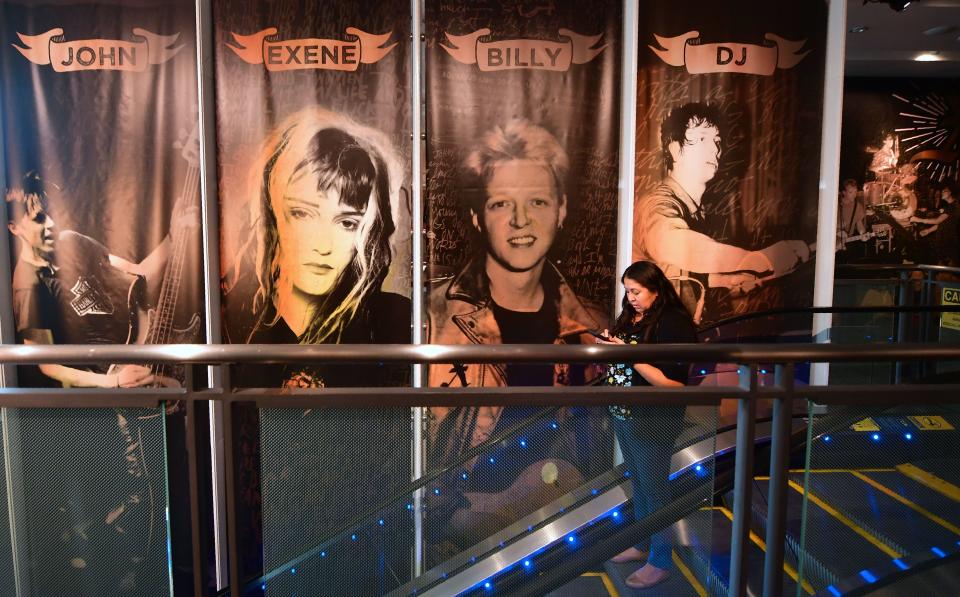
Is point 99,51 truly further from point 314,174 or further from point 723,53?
point 723,53

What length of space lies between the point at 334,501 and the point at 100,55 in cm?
478

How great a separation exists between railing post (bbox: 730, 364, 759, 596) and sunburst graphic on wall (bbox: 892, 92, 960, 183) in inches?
347

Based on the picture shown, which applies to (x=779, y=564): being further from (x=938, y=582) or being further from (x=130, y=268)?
(x=130, y=268)

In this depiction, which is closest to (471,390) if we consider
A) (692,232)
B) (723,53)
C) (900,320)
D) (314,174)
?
(314,174)

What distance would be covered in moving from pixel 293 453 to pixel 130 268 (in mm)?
4169

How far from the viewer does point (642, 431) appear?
1675 mm

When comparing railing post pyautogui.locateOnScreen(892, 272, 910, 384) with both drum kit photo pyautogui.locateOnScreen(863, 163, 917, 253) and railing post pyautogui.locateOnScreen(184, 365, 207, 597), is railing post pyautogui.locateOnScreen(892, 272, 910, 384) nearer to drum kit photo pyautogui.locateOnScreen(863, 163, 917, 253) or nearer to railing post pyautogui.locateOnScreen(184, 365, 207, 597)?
drum kit photo pyautogui.locateOnScreen(863, 163, 917, 253)

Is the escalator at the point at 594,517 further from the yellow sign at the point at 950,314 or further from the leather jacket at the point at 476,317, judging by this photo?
the yellow sign at the point at 950,314

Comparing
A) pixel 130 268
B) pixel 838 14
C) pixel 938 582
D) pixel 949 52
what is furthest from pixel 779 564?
pixel 949 52

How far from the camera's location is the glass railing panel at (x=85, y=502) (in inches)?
65.3

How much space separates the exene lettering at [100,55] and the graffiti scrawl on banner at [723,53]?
407 cm

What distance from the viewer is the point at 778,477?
5.58 feet

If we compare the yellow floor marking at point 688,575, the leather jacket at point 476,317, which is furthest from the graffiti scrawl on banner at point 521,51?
the yellow floor marking at point 688,575

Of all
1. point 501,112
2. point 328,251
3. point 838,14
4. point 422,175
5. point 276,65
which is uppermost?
point 838,14
